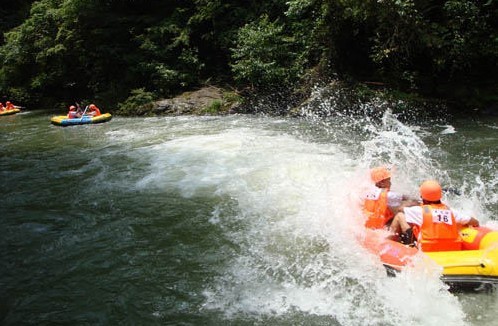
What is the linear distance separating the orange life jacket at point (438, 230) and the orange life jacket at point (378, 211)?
0.68 meters

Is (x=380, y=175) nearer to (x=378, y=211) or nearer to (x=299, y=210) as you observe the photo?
(x=378, y=211)

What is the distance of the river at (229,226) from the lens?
14.2 feet

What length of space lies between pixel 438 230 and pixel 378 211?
0.82 meters

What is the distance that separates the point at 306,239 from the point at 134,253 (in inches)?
84.8

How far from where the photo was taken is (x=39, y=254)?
18.7 ft

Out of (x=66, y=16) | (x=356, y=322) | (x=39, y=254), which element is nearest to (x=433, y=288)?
(x=356, y=322)

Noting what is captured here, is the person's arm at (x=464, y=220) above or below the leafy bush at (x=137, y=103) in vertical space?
above

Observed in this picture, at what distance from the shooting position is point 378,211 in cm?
526

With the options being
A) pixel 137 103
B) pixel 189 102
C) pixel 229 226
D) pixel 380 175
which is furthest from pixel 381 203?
pixel 137 103

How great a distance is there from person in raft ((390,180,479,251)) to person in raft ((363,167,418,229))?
0.51 m

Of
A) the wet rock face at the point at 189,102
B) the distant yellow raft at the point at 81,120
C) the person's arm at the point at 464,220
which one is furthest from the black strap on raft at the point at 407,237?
the distant yellow raft at the point at 81,120

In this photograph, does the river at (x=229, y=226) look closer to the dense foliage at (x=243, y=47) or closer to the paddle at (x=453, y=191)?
the paddle at (x=453, y=191)

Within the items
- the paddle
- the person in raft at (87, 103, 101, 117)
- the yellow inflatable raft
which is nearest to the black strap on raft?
the yellow inflatable raft

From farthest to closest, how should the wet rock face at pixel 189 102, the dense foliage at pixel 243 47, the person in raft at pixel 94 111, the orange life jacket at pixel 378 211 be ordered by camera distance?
the wet rock face at pixel 189 102
the person in raft at pixel 94 111
the dense foliage at pixel 243 47
the orange life jacket at pixel 378 211
